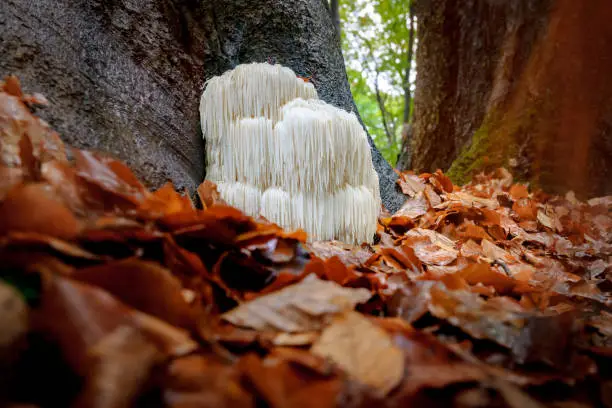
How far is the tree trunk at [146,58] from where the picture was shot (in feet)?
4.82

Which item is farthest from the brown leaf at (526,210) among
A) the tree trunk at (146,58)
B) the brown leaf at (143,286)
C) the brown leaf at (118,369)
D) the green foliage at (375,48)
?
the green foliage at (375,48)

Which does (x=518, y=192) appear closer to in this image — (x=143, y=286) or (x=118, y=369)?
(x=143, y=286)

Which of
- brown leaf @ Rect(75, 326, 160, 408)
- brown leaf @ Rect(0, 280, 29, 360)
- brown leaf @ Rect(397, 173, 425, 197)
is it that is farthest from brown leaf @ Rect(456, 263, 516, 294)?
brown leaf @ Rect(397, 173, 425, 197)

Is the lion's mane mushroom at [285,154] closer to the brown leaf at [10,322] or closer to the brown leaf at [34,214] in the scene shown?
the brown leaf at [34,214]

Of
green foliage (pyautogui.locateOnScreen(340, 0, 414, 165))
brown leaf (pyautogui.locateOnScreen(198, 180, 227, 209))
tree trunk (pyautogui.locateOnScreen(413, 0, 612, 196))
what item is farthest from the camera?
green foliage (pyautogui.locateOnScreen(340, 0, 414, 165))

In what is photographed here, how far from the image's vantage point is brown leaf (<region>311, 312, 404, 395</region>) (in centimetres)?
70

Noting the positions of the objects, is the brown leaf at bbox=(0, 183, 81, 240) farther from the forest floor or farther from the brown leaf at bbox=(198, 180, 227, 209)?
the brown leaf at bbox=(198, 180, 227, 209)

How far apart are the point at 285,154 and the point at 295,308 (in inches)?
40.6

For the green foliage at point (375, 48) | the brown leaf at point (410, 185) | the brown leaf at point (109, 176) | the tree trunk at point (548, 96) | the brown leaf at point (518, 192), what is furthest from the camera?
the green foliage at point (375, 48)

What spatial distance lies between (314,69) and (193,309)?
7.39 feet

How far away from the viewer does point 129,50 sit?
1831mm

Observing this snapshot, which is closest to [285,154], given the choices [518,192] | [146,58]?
[146,58]

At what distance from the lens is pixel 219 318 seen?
85 cm

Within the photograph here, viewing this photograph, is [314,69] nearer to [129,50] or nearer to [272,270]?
[129,50]
